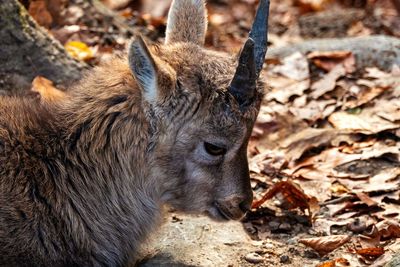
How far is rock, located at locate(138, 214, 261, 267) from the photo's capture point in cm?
533

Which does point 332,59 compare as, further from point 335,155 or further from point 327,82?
point 335,155

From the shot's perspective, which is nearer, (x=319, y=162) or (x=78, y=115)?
(x=78, y=115)

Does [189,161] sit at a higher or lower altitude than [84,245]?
higher

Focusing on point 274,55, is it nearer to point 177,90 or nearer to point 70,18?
point 70,18

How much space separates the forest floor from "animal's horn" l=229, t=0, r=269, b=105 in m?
0.35

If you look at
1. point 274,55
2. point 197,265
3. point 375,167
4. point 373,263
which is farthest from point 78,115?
point 274,55

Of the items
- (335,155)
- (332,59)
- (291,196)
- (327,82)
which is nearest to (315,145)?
(335,155)

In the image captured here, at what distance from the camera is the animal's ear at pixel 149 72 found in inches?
180

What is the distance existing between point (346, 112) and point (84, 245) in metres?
3.50

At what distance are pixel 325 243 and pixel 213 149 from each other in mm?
1169

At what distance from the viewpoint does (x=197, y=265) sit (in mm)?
5273

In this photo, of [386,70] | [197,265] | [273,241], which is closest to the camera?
[197,265]

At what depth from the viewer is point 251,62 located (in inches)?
188

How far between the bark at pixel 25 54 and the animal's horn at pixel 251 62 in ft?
7.86
